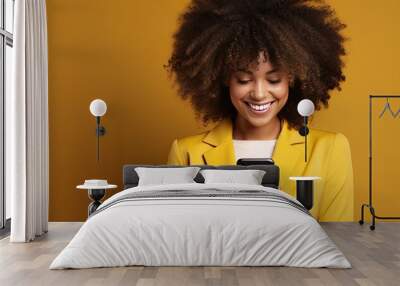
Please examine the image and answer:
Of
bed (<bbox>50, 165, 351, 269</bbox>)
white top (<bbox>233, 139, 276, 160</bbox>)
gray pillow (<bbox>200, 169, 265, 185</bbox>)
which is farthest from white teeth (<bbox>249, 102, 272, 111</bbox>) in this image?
bed (<bbox>50, 165, 351, 269</bbox>)

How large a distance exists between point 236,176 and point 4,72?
270 centimetres


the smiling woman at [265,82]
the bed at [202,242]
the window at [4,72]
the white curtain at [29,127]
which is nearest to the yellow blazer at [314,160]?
the smiling woman at [265,82]

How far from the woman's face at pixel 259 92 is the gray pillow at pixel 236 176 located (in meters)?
0.83

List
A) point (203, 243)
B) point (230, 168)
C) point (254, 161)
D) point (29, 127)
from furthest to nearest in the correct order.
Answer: point (254, 161) < point (230, 168) < point (29, 127) < point (203, 243)

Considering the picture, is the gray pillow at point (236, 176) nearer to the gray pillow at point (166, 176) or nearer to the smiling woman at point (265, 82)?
the gray pillow at point (166, 176)

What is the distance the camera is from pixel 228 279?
414 cm

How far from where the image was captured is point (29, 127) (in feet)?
19.8

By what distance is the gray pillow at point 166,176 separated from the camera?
6453mm

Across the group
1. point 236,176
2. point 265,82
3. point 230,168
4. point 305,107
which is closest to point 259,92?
point 265,82

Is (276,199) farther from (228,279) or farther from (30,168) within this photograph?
(30,168)

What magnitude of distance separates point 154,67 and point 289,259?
351 centimetres

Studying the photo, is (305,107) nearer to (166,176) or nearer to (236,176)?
(236,176)

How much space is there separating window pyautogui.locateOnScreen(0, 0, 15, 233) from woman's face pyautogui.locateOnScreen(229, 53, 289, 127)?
2452mm

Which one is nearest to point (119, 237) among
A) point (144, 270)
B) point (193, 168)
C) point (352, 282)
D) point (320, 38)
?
point (144, 270)
